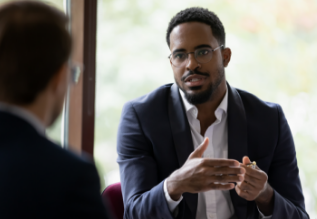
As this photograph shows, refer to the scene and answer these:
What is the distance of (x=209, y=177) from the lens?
1.35m

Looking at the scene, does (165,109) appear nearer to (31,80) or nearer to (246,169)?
(246,169)

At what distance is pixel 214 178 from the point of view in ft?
4.45

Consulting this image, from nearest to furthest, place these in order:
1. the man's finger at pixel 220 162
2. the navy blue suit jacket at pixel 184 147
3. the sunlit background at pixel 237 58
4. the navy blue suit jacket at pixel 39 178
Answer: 1. the navy blue suit jacket at pixel 39 178
2. the man's finger at pixel 220 162
3. the navy blue suit jacket at pixel 184 147
4. the sunlit background at pixel 237 58

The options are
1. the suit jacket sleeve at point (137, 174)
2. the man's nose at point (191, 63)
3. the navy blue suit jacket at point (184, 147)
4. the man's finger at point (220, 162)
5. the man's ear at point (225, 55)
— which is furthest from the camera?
the man's ear at point (225, 55)

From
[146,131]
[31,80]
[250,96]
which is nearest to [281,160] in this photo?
[250,96]

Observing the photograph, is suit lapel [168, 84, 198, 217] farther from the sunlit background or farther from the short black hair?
the sunlit background

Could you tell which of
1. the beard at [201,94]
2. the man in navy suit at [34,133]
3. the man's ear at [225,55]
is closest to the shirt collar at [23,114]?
the man in navy suit at [34,133]

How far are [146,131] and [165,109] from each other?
6.2 inches

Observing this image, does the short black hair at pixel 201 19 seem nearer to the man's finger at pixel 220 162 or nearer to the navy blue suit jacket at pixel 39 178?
the man's finger at pixel 220 162

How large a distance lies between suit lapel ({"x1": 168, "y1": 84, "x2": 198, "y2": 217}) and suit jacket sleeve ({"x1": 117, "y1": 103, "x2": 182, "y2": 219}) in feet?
0.24

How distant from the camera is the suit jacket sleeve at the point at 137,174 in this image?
4.80ft

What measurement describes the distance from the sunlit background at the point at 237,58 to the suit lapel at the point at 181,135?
0.70 metres

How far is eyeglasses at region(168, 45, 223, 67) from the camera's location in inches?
69.2

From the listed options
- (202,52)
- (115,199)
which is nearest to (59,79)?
(115,199)
